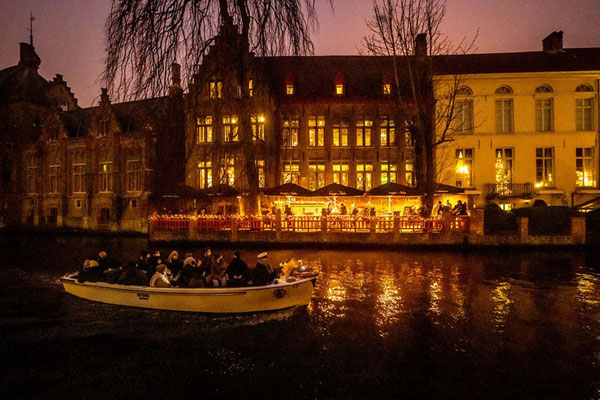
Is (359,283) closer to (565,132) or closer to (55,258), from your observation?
(55,258)

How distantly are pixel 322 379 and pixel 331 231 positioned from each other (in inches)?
585

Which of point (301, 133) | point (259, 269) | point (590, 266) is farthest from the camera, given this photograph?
point (301, 133)

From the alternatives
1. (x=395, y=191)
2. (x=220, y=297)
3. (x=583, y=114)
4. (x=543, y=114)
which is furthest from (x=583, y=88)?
(x=220, y=297)

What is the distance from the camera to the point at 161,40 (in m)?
12.0

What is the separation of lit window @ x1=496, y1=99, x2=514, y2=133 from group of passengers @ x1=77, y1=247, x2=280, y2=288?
25.5m

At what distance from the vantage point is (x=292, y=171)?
29938 mm

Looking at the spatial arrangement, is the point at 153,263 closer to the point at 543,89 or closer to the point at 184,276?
the point at 184,276

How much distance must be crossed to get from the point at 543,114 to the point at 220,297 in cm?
2963

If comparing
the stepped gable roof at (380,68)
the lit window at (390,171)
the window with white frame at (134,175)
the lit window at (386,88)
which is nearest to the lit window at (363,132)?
the stepped gable roof at (380,68)

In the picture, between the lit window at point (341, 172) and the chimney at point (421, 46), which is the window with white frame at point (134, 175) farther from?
Answer: the chimney at point (421, 46)

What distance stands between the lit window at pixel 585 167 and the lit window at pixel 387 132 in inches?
538

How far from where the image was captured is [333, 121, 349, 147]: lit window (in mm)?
30078

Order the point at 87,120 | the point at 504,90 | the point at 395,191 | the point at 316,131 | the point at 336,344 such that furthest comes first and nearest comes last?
the point at 87,120 < the point at 316,131 < the point at 504,90 < the point at 395,191 < the point at 336,344

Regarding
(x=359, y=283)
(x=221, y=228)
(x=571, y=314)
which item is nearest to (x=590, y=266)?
(x=571, y=314)
